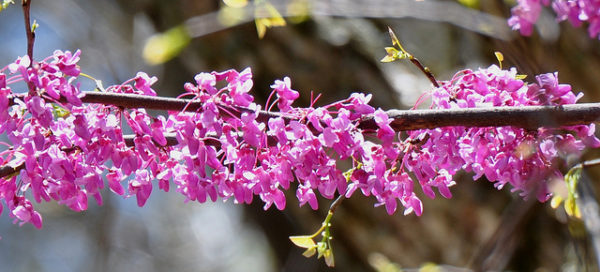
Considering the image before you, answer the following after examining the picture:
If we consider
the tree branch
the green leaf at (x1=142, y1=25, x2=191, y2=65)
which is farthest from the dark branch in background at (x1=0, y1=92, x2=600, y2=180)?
the green leaf at (x1=142, y1=25, x2=191, y2=65)

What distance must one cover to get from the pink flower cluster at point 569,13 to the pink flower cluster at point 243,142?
0.87 feet

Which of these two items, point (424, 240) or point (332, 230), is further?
point (332, 230)

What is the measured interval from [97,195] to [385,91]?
229 cm

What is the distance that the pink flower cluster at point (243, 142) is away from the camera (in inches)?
34.7

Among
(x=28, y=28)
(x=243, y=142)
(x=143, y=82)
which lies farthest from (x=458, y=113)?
(x=28, y=28)

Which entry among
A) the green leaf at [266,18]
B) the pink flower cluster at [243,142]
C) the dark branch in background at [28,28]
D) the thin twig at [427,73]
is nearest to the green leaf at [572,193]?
the pink flower cluster at [243,142]

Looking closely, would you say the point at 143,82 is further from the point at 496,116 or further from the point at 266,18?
the point at 496,116

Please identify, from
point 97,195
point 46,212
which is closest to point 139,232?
point 46,212

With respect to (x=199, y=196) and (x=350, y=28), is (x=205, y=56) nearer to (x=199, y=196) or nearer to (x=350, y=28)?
(x=350, y=28)

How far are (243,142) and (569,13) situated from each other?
0.63 metres

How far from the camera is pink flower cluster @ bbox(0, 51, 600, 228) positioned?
88 cm

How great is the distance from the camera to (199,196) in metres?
0.98

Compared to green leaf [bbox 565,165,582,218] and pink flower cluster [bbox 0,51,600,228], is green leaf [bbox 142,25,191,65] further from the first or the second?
green leaf [bbox 565,165,582,218]

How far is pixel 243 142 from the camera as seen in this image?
0.94 meters
